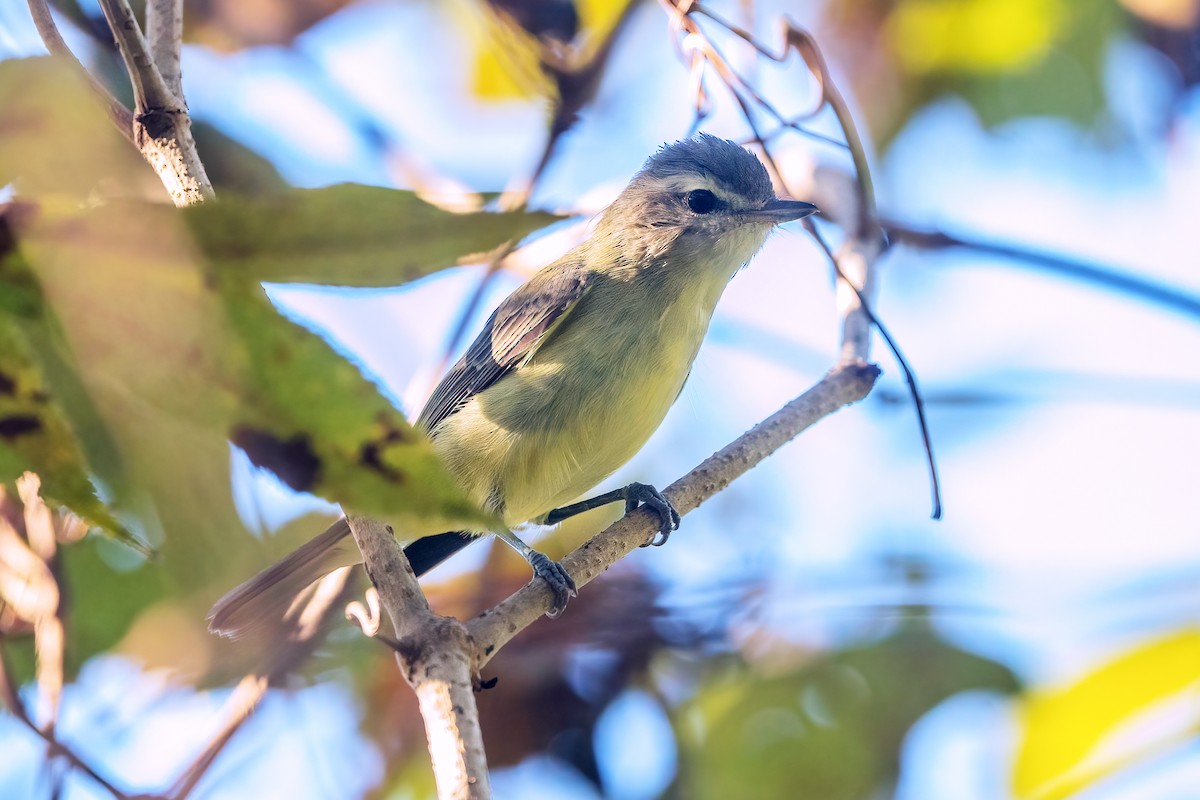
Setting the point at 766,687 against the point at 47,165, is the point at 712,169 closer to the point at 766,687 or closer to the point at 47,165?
the point at 766,687

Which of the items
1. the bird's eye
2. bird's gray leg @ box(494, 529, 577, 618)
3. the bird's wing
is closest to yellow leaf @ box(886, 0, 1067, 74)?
the bird's eye

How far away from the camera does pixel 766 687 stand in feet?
8.13

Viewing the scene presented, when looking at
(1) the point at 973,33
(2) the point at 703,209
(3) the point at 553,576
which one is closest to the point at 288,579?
(3) the point at 553,576

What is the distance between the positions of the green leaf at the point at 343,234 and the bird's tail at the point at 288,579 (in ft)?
6.40

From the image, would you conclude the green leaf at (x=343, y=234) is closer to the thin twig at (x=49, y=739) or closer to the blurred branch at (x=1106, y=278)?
the thin twig at (x=49, y=739)

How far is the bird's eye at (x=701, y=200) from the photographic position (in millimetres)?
3244

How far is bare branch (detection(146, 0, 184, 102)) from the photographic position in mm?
1350

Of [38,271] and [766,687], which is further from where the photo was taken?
[766,687]

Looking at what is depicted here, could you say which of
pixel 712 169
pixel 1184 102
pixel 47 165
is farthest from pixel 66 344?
pixel 1184 102

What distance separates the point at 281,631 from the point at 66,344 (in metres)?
1.43

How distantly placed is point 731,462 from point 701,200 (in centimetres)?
141

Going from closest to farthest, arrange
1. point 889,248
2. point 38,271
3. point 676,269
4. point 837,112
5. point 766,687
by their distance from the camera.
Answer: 1. point 38,271
2. point 837,112
3. point 766,687
4. point 889,248
5. point 676,269

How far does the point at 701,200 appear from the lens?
3270 millimetres

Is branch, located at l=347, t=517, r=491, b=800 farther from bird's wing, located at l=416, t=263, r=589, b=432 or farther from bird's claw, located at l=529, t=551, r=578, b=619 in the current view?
bird's wing, located at l=416, t=263, r=589, b=432
